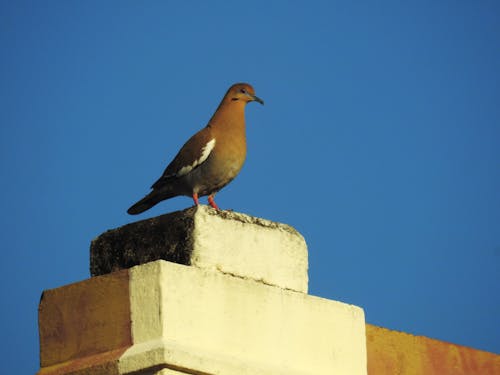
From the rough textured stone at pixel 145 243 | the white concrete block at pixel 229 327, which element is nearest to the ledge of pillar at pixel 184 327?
the white concrete block at pixel 229 327

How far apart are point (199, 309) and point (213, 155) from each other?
97.4 inches

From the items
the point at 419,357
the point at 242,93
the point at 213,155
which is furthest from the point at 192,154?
the point at 419,357

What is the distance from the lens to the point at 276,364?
5883mm

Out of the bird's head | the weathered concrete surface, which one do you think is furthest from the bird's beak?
the weathered concrete surface

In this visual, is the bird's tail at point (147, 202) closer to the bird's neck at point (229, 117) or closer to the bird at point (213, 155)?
the bird at point (213, 155)

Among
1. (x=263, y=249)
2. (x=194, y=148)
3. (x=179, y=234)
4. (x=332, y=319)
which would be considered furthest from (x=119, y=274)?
(x=194, y=148)

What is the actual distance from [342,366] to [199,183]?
223cm

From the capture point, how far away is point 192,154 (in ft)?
26.2

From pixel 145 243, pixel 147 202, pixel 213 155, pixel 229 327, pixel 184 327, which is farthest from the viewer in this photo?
pixel 147 202

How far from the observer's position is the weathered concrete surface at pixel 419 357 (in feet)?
22.4

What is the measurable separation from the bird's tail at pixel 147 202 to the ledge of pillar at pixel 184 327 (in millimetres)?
2588

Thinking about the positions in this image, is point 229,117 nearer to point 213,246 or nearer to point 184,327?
point 213,246

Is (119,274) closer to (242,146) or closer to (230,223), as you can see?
(230,223)

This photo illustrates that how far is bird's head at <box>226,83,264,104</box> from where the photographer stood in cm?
823
